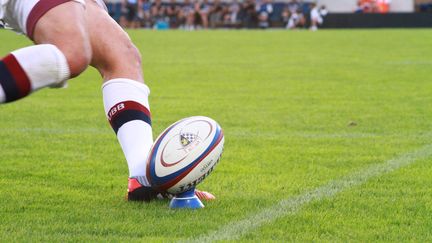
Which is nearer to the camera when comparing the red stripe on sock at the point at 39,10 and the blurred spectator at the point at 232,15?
the red stripe on sock at the point at 39,10

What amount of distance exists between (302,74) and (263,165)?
25.8ft

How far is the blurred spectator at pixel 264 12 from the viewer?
44.8m

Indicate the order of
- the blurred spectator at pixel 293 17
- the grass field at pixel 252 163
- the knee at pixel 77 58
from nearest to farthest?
the knee at pixel 77 58 → the grass field at pixel 252 163 → the blurred spectator at pixel 293 17

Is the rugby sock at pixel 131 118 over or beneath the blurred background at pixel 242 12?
over

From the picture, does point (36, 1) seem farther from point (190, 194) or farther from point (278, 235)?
point (278, 235)

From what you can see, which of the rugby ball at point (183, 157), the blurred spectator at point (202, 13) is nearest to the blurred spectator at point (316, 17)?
the blurred spectator at point (202, 13)

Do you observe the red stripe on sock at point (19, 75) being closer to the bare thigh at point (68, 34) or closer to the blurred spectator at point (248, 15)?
the bare thigh at point (68, 34)

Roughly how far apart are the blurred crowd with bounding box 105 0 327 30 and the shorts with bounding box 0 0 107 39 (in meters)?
40.3

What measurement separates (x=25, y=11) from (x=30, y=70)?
0.43 meters

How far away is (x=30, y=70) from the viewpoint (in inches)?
137

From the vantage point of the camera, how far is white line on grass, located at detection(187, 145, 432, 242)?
143 inches

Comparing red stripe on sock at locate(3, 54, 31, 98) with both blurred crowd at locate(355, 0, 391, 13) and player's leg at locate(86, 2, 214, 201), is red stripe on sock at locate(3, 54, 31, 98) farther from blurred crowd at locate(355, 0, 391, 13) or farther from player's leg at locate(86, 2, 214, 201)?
blurred crowd at locate(355, 0, 391, 13)

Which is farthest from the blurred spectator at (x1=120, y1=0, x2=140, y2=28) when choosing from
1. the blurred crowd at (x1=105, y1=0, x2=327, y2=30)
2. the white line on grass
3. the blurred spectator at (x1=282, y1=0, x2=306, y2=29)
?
the white line on grass

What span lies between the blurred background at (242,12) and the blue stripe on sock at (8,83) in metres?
39.0
